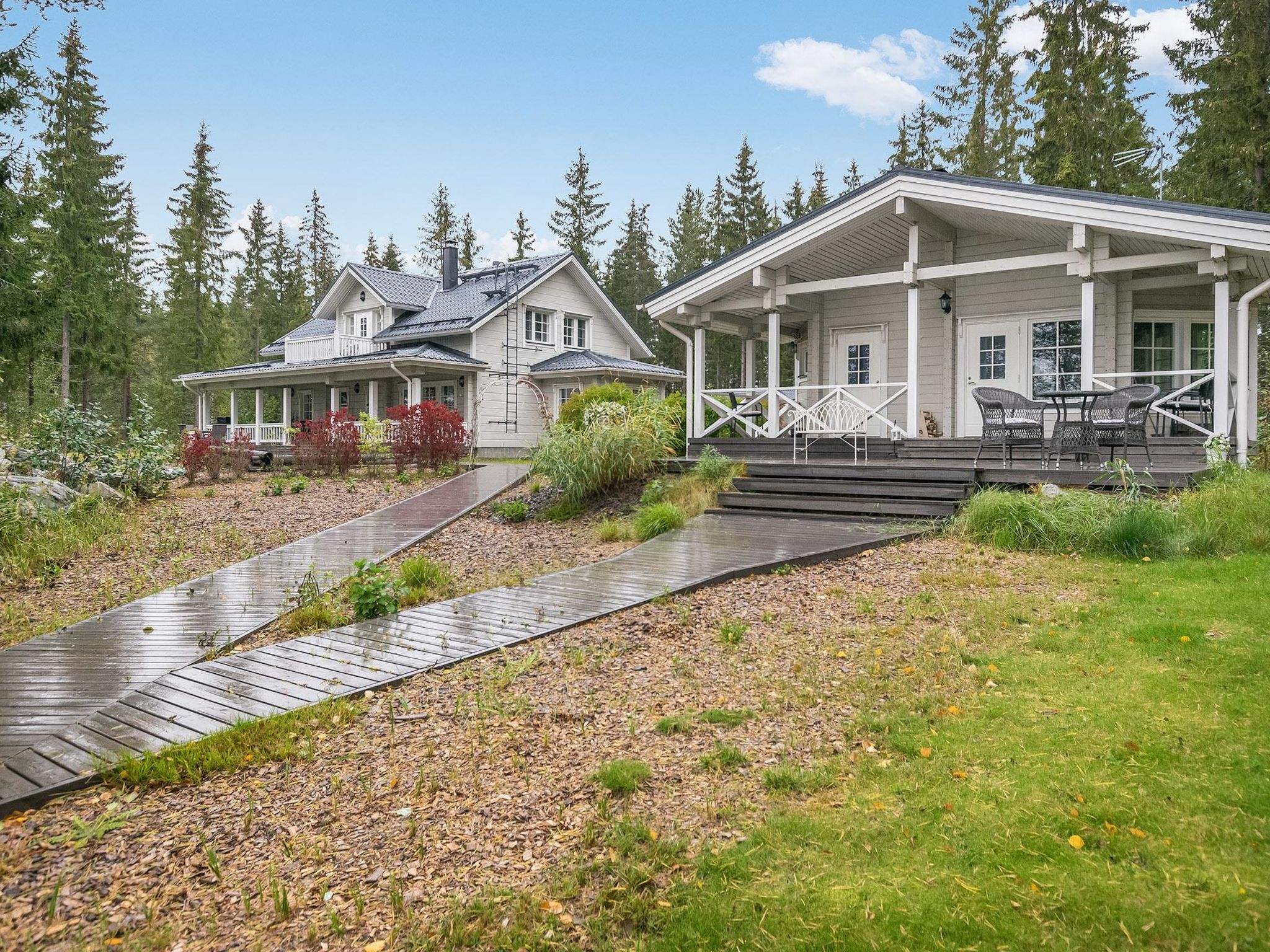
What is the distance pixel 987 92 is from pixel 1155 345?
1934cm

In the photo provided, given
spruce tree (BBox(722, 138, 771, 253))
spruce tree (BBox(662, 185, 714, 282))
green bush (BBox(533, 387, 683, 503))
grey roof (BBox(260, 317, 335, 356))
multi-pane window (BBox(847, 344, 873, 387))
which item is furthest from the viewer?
spruce tree (BBox(662, 185, 714, 282))

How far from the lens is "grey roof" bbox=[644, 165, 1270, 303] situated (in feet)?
30.5

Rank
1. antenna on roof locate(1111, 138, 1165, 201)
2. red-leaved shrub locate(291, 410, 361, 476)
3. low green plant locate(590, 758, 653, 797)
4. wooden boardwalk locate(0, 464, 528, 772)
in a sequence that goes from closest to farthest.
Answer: low green plant locate(590, 758, 653, 797) < wooden boardwalk locate(0, 464, 528, 772) < red-leaved shrub locate(291, 410, 361, 476) < antenna on roof locate(1111, 138, 1165, 201)

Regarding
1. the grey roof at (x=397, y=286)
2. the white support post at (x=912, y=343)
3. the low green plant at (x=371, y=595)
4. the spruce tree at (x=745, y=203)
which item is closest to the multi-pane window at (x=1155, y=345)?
the white support post at (x=912, y=343)

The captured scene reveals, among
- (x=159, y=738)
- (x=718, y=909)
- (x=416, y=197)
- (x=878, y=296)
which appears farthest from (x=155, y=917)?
(x=416, y=197)

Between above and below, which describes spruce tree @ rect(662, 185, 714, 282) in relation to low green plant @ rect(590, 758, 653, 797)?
above

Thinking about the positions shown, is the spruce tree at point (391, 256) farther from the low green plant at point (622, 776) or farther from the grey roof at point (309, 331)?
the low green plant at point (622, 776)

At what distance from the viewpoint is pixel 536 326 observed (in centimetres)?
2641

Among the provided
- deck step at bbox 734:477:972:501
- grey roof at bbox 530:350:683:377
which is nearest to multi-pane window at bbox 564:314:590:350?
grey roof at bbox 530:350:683:377

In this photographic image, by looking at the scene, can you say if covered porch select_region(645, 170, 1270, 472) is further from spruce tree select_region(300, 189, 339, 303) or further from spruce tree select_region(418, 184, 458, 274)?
spruce tree select_region(300, 189, 339, 303)

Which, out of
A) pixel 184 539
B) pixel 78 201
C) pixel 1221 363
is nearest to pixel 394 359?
pixel 184 539

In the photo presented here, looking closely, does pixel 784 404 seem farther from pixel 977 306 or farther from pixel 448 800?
pixel 448 800

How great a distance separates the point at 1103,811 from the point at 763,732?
4.28 ft

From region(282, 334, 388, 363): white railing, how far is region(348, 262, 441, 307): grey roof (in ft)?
4.92
